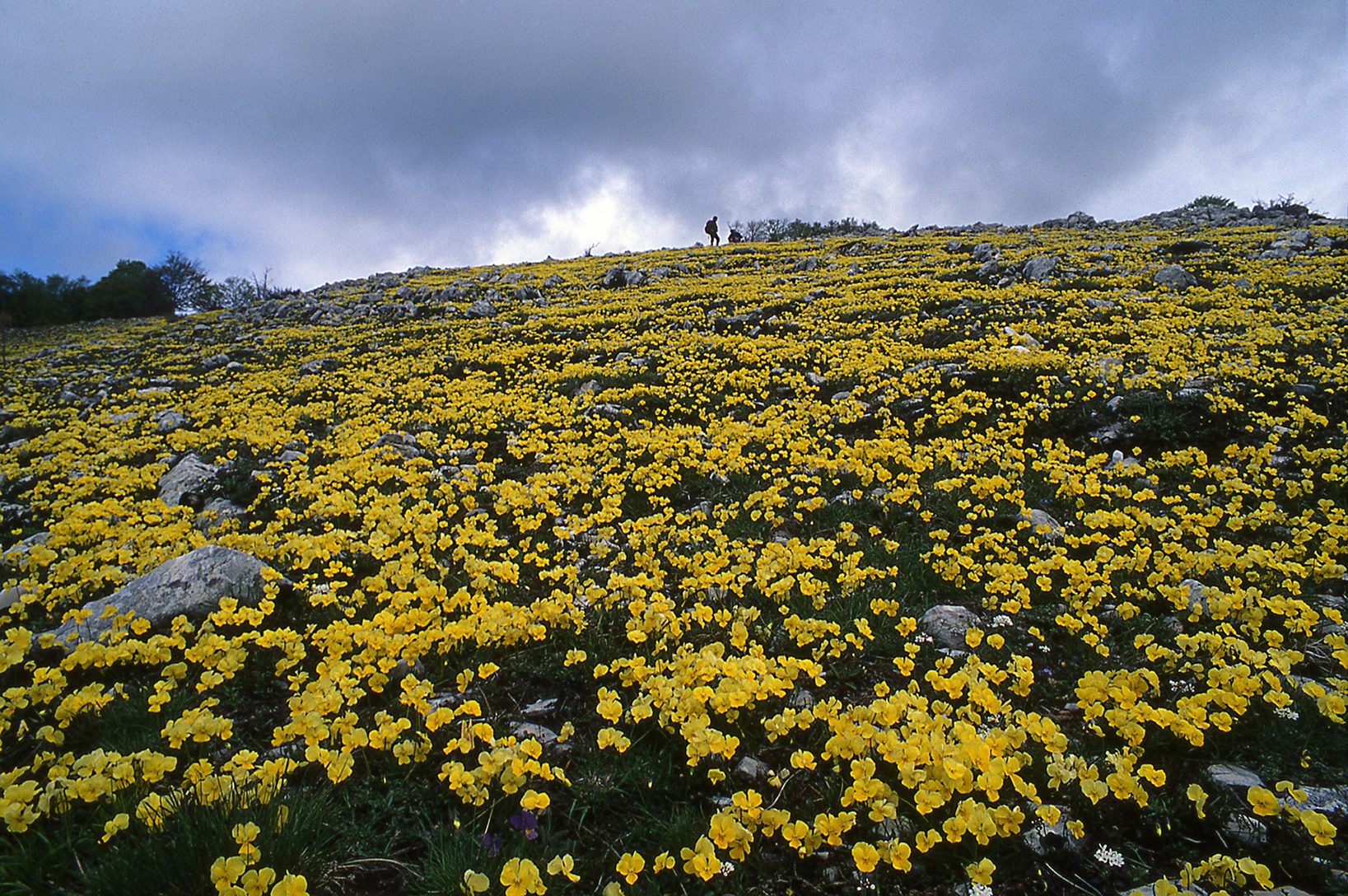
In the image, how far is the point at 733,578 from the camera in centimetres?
510

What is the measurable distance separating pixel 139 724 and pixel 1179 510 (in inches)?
337

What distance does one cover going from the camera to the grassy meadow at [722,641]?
267 cm

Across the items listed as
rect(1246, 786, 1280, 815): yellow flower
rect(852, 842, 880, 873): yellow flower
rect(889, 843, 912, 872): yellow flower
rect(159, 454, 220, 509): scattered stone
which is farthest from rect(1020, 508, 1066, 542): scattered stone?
rect(159, 454, 220, 509): scattered stone

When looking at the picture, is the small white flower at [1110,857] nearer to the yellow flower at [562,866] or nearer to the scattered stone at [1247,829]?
the scattered stone at [1247,829]

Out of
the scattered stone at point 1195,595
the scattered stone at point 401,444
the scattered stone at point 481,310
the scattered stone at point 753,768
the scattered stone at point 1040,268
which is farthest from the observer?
the scattered stone at point 481,310

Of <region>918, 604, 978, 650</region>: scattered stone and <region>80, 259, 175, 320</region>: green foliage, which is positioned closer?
<region>918, 604, 978, 650</region>: scattered stone

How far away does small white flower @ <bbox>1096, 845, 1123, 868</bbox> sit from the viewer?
2635mm

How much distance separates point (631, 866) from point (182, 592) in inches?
165

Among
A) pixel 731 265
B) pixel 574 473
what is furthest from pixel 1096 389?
pixel 731 265

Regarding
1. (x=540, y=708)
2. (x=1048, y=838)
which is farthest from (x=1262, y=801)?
(x=540, y=708)

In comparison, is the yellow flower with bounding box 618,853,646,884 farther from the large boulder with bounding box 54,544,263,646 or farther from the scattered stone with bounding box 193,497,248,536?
the scattered stone with bounding box 193,497,248,536

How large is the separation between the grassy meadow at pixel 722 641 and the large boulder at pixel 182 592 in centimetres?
17

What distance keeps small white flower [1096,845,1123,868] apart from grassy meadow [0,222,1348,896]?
1cm

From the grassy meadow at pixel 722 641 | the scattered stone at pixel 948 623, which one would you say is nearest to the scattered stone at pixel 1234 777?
the grassy meadow at pixel 722 641
